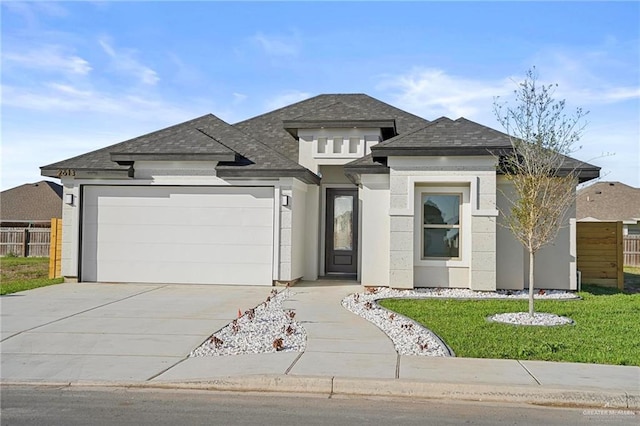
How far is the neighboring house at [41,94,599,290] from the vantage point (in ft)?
46.8

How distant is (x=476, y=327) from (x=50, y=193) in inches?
1437

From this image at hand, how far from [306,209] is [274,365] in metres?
10.0

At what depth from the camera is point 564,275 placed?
1474 cm

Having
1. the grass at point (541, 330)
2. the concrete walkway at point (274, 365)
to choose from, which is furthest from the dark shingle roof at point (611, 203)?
the concrete walkway at point (274, 365)

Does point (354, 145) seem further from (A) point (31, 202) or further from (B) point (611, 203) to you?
(A) point (31, 202)

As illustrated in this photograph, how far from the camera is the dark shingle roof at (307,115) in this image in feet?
62.9

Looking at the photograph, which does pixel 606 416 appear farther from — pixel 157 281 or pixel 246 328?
pixel 157 281

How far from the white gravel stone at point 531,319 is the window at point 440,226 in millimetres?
3858

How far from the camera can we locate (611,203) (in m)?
36.6

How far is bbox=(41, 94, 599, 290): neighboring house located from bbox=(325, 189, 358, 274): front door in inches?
1.2

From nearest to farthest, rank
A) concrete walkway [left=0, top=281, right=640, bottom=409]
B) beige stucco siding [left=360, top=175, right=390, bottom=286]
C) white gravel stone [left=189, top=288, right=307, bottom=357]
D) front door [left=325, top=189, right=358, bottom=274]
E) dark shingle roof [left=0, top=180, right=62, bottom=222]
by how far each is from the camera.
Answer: concrete walkway [left=0, top=281, right=640, bottom=409], white gravel stone [left=189, top=288, right=307, bottom=357], beige stucco siding [left=360, top=175, right=390, bottom=286], front door [left=325, top=189, right=358, bottom=274], dark shingle roof [left=0, top=180, right=62, bottom=222]

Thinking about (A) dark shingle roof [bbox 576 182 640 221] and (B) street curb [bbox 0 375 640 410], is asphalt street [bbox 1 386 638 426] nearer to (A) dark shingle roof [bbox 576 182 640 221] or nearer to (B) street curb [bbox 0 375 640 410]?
(B) street curb [bbox 0 375 640 410]

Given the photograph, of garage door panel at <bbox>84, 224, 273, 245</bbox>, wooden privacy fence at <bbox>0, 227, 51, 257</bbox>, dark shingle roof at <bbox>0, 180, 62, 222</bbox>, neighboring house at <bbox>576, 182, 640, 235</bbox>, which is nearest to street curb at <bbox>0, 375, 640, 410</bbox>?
garage door panel at <bbox>84, 224, 273, 245</bbox>

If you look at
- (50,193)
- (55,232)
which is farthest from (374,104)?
(50,193)
